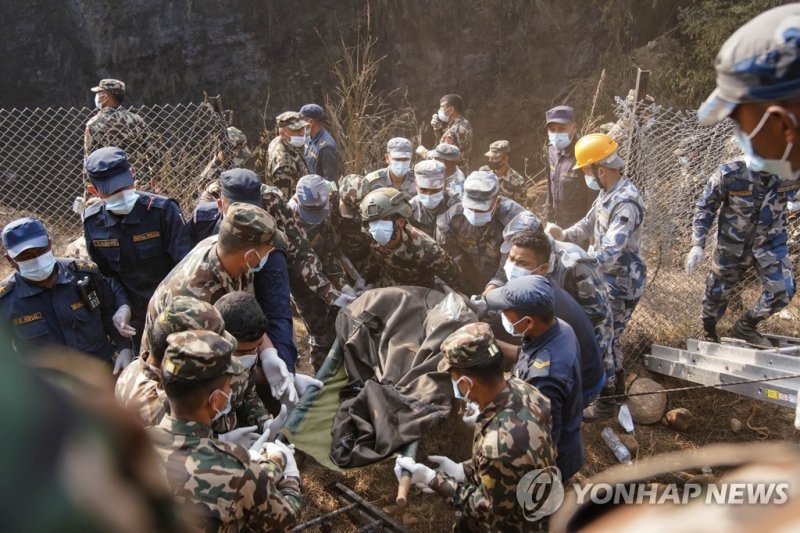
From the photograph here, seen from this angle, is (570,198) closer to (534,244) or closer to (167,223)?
(534,244)

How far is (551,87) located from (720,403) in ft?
27.0

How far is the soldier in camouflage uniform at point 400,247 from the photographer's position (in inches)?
173

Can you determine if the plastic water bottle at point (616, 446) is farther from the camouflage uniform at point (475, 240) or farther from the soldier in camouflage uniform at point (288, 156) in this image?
the soldier in camouflage uniform at point (288, 156)

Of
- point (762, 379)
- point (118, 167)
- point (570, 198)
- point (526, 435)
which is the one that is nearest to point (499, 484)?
point (526, 435)

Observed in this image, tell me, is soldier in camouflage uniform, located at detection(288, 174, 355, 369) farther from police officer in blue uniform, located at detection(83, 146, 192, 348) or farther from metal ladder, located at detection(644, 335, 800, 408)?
metal ladder, located at detection(644, 335, 800, 408)

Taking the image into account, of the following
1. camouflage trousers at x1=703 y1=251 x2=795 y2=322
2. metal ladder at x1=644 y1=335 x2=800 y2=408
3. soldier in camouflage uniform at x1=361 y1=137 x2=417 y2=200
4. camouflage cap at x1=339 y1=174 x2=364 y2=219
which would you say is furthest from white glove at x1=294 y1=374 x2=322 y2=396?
camouflage trousers at x1=703 y1=251 x2=795 y2=322

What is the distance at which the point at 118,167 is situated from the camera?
383cm

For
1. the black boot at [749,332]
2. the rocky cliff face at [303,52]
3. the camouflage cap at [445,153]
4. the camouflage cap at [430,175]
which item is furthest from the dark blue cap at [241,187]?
the rocky cliff face at [303,52]

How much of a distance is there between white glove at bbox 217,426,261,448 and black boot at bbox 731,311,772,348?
3.99 meters

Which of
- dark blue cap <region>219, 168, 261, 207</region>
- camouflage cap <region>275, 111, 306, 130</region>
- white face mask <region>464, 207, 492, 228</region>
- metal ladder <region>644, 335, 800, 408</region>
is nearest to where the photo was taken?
dark blue cap <region>219, 168, 261, 207</region>

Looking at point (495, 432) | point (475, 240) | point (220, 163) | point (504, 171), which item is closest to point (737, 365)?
point (475, 240)

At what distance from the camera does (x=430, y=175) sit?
209 inches

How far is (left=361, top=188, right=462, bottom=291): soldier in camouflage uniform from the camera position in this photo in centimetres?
439

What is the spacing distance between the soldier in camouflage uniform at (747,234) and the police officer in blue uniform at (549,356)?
2.33 metres
